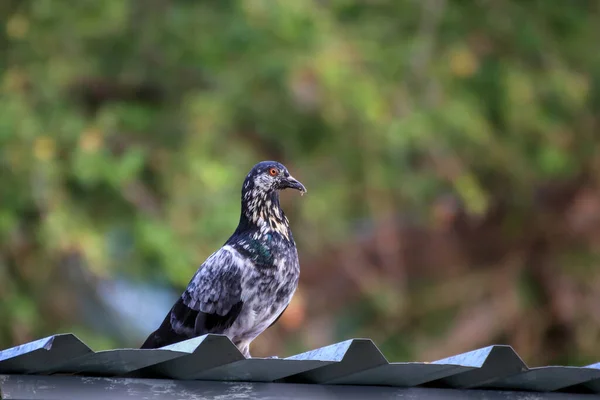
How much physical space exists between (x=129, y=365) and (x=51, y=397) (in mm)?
219

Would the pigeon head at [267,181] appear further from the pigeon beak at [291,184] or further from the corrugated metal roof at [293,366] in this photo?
the corrugated metal roof at [293,366]

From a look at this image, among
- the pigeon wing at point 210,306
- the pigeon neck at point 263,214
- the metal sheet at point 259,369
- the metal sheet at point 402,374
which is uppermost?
the pigeon neck at point 263,214

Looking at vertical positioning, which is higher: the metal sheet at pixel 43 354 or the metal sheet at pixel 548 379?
the metal sheet at pixel 43 354

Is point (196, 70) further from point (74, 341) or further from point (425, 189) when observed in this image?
point (74, 341)

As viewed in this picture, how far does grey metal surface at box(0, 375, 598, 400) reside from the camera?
287 centimetres

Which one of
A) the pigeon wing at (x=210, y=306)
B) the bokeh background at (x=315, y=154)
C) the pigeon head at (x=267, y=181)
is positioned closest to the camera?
the pigeon wing at (x=210, y=306)

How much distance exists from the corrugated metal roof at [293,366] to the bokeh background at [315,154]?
5.07 m

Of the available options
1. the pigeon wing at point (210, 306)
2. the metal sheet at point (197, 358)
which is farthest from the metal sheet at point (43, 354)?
the pigeon wing at point (210, 306)

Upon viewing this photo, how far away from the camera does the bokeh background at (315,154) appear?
8.78m

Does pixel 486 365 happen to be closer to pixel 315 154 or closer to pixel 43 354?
pixel 43 354

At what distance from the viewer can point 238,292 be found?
155 inches

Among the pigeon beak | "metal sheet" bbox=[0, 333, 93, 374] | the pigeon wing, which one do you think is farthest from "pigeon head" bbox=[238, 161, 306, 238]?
"metal sheet" bbox=[0, 333, 93, 374]

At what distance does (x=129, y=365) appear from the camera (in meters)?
2.94

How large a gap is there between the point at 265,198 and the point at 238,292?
45cm
